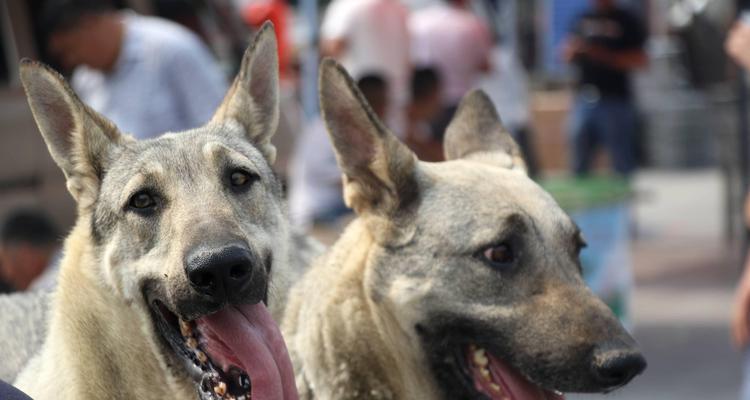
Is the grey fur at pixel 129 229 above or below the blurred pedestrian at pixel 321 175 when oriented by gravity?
above

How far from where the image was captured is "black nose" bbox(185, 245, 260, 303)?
387cm

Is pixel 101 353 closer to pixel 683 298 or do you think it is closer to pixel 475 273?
pixel 475 273

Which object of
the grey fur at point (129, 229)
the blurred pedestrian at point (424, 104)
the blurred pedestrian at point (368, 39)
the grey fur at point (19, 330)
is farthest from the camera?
the blurred pedestrian at point (368, 39)

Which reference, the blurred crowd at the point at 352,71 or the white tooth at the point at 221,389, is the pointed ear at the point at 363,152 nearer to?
the white tooth at the point at 221,389

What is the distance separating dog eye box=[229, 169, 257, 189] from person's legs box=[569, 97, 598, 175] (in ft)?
32.4

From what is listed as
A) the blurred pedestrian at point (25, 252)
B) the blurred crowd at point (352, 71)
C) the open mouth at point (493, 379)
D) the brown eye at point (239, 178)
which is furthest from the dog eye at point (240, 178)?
the blurred pedestrian at point (25, 252)

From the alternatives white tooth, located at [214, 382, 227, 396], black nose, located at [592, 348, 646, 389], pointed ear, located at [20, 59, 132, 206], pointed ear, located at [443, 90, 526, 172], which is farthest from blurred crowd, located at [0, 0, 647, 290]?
black nose, located at [592, 348, 646, 389]

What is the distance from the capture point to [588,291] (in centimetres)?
443

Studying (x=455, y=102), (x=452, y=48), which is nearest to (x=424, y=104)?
(x=455, y=102)

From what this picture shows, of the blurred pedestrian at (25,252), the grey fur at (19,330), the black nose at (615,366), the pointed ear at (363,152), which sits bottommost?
the blurred pedestrian at (25,252)

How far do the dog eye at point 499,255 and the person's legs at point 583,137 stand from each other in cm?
969

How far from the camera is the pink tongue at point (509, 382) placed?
4.40 m

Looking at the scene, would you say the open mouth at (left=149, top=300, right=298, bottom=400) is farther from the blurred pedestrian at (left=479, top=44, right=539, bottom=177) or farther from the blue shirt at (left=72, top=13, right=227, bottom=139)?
the blurred pedestrian at (left=479, top=44, right=539, bottom=177)

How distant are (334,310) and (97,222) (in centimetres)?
76
